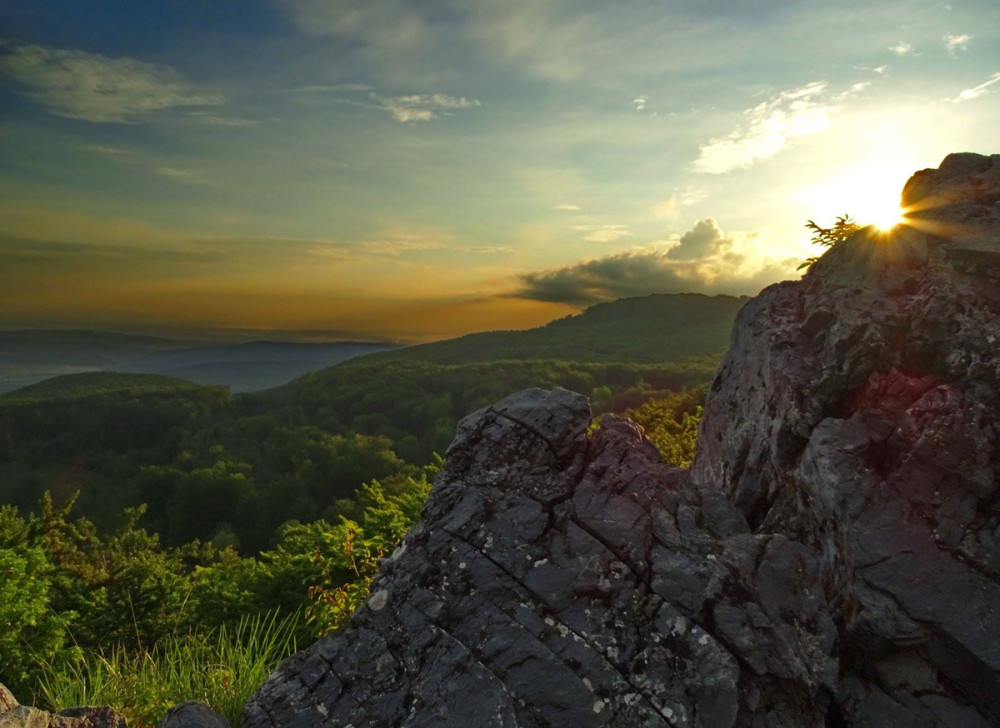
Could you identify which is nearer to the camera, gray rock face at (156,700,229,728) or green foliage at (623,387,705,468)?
gray rock face at (156,700,229,728)

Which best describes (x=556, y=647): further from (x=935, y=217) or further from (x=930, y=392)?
(x=935, y=217)

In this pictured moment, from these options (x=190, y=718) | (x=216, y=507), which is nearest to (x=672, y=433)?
(x=190, y=718)

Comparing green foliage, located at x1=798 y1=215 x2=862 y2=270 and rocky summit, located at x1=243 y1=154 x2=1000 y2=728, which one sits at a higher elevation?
green foliage, located at x1=798 y1=215 x2=862 y2=270

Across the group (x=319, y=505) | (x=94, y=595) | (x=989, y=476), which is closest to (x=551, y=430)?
(x=989, y=476)

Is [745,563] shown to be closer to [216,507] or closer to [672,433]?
[672,433]

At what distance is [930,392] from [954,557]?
138 cm

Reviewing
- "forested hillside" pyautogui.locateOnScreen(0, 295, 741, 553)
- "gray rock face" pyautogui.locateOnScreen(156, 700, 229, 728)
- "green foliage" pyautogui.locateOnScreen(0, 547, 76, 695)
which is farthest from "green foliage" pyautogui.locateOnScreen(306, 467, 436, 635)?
"forested hillside" pyautogui.locateOnScreen(0, 295, 741, 553)

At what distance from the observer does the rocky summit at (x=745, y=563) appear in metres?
4.57

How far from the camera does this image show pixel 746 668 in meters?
4.61

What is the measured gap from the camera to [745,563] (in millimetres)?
5227

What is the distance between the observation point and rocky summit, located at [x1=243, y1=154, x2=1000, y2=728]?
4.57m

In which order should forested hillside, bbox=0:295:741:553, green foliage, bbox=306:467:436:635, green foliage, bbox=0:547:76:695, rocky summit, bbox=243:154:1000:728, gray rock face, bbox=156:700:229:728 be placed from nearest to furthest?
1. rocky summit, bbox=243:154:1000:728
2. gray rock face, bbox=156:700:229:728
3. green foliage, bbox=306:467:436:635
4. green foliage, bbox=0:547:76:695
5. forested hillside, bbox=0:295:741:553

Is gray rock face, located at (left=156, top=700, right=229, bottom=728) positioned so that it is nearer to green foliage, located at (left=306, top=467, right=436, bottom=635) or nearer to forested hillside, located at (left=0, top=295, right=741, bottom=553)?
green foliage, located at (left=306, top=467, right=436, bottom=635)

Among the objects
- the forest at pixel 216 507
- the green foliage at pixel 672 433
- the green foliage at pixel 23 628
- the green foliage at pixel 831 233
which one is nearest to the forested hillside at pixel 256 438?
the forest at pixel 216 507
